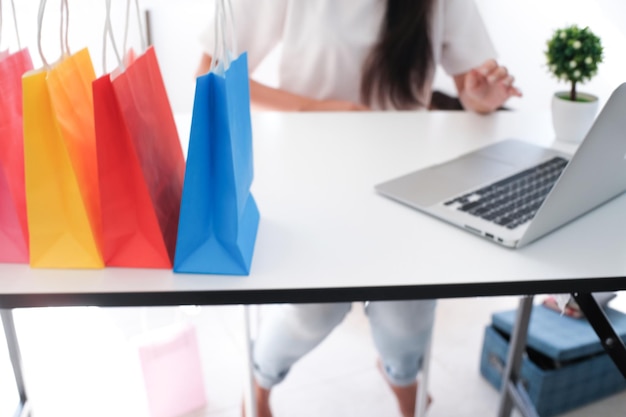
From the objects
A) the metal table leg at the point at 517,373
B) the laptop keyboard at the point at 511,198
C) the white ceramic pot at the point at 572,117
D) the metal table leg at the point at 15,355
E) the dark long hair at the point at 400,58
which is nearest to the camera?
the laptop keyboard at the point at 511,198

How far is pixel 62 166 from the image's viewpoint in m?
0.69

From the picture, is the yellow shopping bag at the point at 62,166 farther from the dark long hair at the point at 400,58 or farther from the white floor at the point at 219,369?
the dark long hair at the point at 400,58

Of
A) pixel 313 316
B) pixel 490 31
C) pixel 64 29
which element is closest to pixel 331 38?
pixel 313 316

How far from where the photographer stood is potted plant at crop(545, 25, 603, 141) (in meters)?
1.13

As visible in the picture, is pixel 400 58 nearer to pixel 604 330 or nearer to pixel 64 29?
pixel 604 330

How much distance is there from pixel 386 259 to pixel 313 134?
1.68 ft

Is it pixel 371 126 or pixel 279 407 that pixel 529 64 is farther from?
pixel 279 407

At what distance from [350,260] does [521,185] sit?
0.36 metres

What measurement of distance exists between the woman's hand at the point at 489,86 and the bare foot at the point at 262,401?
801 millimetres

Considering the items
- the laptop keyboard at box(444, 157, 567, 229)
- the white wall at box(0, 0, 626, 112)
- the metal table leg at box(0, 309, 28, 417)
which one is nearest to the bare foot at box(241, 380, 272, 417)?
the metal table leg at box(0, 309, 28, 417)

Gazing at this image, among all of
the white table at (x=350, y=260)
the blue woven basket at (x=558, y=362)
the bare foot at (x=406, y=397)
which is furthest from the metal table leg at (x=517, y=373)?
the white table at (x=350, y=260)

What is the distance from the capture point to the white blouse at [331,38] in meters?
1.48

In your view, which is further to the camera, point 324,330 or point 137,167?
point 324,330

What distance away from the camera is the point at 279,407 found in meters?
1.56
